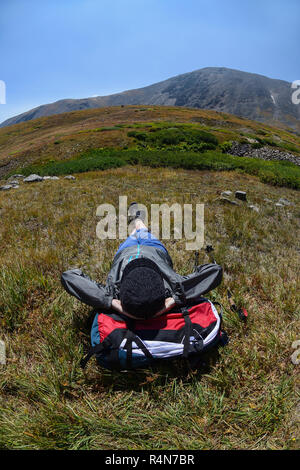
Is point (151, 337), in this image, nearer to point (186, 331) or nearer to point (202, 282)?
point (186, 331)

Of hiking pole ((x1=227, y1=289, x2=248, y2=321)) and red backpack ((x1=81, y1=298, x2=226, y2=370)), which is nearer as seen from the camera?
red backpack ((x1=81, y1=298, x2=226, y2=370))

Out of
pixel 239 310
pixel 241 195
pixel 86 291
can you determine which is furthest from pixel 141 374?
pixel 241 195

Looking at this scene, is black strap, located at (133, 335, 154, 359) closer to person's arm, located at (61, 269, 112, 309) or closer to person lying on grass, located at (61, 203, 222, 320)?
person lying on grass, located at (61, 203, 222, 320)

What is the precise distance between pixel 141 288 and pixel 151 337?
450 mm

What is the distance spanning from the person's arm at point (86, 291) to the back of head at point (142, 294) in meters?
0.29

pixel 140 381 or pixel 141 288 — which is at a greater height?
pixel 141 288

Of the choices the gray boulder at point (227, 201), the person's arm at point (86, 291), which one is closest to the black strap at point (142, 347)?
the person's arm at point (86, 291)

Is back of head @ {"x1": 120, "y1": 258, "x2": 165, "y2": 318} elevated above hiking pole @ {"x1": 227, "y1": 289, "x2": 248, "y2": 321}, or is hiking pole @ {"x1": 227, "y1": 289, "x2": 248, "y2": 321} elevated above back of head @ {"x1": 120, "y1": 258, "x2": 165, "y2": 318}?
back of head @ {"x1": 120, "y1": 258, "x2": 165, "y2": 318}

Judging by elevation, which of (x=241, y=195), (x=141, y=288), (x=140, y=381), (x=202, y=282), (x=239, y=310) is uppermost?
(x=241, y=195)

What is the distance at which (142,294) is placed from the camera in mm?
1802

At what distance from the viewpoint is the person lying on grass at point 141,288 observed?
182 cm

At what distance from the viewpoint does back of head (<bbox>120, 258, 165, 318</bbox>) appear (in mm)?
1787

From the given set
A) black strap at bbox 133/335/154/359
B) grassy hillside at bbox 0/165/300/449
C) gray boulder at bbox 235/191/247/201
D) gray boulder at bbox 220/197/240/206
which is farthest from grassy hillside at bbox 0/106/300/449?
gray boulder at bbox 235/191/247/201

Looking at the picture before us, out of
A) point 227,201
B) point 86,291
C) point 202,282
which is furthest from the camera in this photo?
point 227,201
